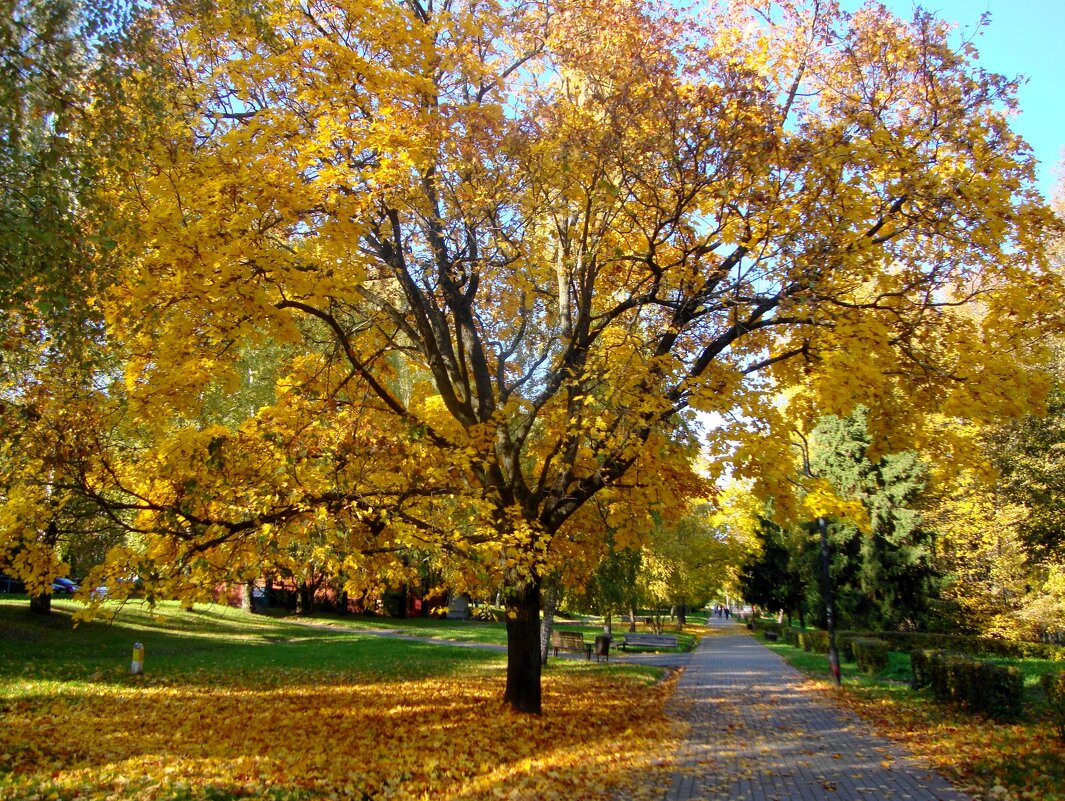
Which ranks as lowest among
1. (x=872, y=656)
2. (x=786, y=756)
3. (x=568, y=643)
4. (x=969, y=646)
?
(x=568, y=643)

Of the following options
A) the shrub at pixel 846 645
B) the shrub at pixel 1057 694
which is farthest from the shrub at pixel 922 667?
the shrub at pixel 846 645

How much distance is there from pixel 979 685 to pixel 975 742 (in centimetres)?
227

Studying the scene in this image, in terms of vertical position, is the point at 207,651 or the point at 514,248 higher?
the point at 514,248

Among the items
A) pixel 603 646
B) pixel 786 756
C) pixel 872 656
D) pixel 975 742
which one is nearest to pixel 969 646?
pixel 872 656

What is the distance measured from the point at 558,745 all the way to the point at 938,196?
26.4 ft

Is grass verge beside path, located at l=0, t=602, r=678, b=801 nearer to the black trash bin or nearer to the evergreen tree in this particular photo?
the black trash bin

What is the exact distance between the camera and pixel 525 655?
1026 cm

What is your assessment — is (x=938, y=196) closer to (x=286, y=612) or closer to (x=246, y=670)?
(x=246, y=670)

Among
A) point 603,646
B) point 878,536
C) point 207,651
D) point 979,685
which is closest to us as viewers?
point 979,685

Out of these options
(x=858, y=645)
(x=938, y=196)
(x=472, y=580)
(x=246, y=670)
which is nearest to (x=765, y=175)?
(x=938, y=196)

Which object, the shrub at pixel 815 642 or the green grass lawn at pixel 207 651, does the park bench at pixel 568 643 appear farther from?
the shrub at pixel 815 642

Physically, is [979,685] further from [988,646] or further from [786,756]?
[988,646]

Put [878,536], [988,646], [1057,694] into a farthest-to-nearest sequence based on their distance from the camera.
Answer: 1. [878,536]
2. [988,646]
3. [1057,694]

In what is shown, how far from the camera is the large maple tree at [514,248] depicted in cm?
734
